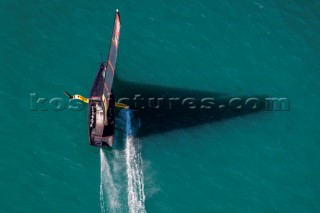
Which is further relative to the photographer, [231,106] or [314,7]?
[314,7]

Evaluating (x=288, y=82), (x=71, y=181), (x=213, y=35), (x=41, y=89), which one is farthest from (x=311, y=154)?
(x=41, y=89)

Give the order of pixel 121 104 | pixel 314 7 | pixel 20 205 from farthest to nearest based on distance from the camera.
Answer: pixel 314 7 → pixel 121 104 → pixel 20 205

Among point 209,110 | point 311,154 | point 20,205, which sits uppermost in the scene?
point 209,110

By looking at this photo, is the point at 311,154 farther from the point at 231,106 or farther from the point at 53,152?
the point at 53,152

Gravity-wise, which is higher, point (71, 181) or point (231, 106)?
point (231, 106)

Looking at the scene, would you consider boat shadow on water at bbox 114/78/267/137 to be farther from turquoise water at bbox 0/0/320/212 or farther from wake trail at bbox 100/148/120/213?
wake trail at bbox 100/148/120/213

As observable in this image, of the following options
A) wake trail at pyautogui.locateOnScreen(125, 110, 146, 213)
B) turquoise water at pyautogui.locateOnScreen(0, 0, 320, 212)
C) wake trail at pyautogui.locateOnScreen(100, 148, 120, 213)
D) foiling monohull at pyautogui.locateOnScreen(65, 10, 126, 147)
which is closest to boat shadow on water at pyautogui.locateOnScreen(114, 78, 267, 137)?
turquoise water at pyautogui.locateOnScreen(0, 0, 320, 212)

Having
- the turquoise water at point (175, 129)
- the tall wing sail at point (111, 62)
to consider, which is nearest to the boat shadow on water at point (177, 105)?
the turquoise water at point (175, 129)
